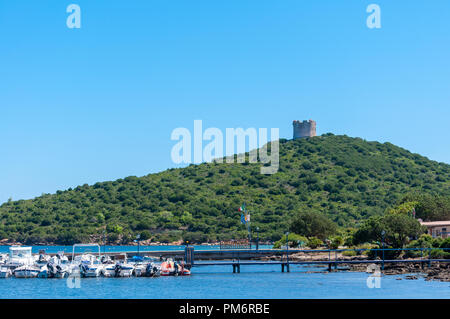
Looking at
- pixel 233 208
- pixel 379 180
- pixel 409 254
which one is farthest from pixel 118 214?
pixel 409 254

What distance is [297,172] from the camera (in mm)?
199125

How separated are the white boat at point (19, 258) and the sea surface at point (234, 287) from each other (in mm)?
6389

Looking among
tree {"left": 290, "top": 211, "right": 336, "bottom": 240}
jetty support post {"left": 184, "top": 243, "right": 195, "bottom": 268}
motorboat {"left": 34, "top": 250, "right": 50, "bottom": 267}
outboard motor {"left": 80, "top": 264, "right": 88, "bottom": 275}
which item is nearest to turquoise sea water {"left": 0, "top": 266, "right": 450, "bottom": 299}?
outboard motor {"left": 80, "top": 264, "right": 88, "bottom": 275}

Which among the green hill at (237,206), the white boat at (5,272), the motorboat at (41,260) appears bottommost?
the white boat at (5,272)

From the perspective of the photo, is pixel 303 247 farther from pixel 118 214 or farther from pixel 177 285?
pixel 118 214

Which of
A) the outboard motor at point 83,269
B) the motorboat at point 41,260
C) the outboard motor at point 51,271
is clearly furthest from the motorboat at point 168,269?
the motorboat at point 41,260

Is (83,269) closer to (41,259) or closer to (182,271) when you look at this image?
(41,259)

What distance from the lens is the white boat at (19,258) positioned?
8431cm

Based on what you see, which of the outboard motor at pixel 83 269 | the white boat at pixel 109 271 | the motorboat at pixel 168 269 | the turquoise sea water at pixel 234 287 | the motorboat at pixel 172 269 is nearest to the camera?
the turquoise sea water at pixel 234 287

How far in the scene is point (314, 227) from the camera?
120 m

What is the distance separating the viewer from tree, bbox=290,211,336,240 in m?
120

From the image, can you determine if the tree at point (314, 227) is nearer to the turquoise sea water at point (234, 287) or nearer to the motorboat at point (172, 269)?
the turquoise sea water at point (234, 287)

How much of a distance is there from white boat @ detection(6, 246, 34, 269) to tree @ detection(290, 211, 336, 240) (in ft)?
179

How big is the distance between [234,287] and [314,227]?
2339 inches
